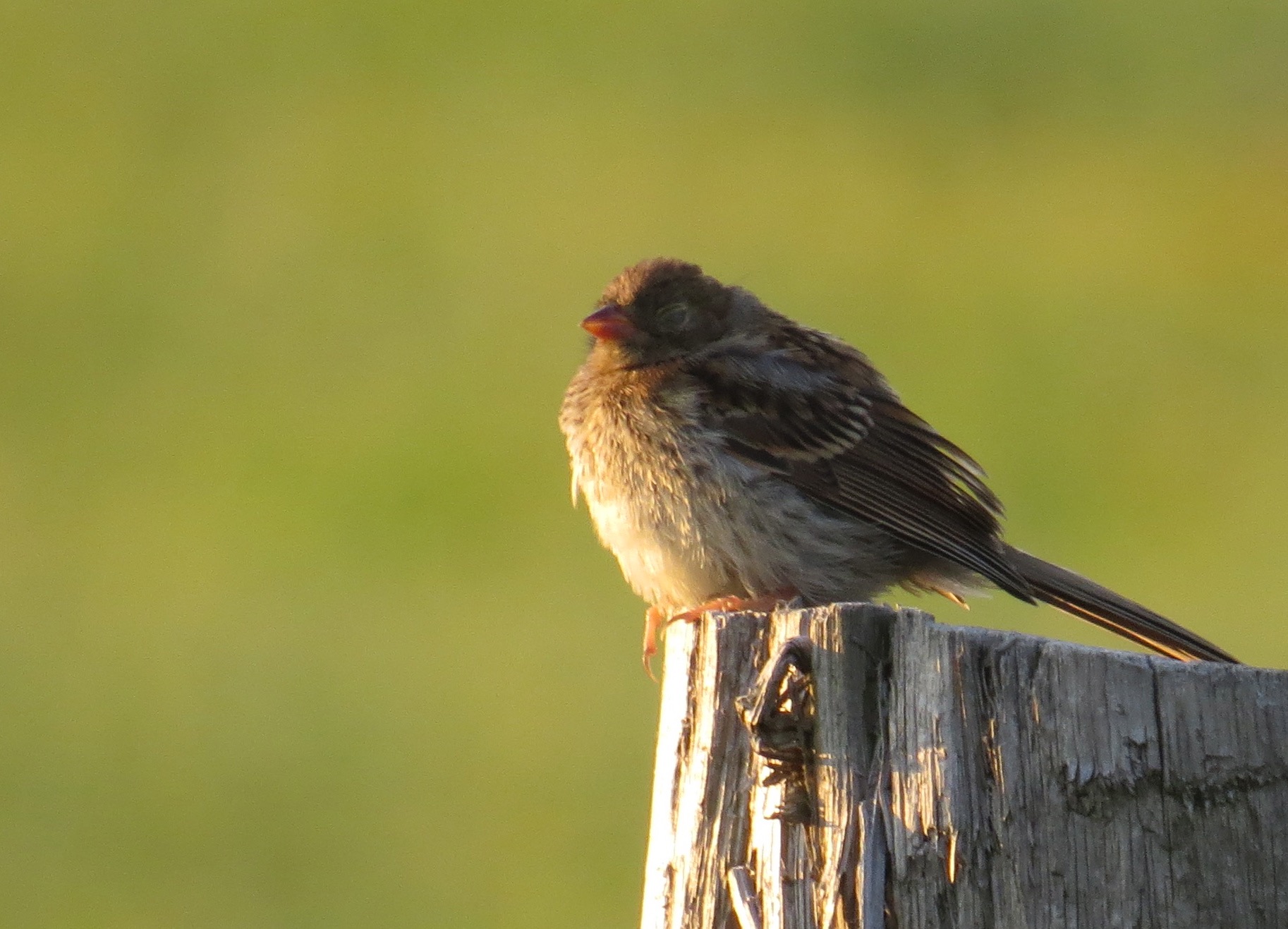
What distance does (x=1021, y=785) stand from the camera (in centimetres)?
275

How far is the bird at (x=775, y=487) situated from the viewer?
506 centimetres

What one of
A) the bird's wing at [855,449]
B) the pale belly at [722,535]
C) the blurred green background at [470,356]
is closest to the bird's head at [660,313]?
the bird's wing at [855,449]

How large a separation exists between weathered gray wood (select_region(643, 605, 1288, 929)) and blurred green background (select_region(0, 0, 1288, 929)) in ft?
13.7

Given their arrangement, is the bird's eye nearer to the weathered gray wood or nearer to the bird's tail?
the bird's tail

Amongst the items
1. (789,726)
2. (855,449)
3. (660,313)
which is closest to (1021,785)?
(789,726)

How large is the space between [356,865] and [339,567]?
10.5 ft

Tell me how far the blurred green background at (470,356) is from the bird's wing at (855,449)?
1651 millimetres

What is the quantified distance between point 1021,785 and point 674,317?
10.9 feet

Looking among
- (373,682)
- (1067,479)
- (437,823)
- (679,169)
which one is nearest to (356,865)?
(437,823)

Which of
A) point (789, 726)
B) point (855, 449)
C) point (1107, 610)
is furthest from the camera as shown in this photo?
point (855, 449)

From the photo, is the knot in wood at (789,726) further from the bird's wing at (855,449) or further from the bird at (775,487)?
the bird's wing at (855,449)

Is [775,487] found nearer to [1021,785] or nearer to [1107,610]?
[1107,610]

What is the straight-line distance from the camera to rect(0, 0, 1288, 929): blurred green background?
31.7ft

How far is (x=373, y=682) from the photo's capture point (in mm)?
10523
